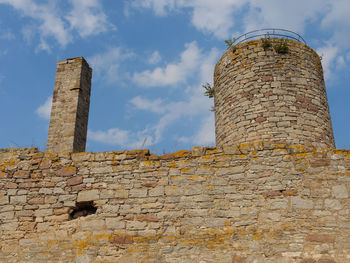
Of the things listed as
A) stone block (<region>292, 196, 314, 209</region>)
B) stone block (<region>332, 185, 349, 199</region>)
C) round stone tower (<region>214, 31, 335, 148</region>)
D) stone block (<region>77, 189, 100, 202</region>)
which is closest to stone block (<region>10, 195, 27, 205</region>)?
stone block (<region>77, 189, 100, 202</region>)

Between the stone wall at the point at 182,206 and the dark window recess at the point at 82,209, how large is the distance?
0.06 ft

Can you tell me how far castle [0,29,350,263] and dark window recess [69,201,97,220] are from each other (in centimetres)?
2

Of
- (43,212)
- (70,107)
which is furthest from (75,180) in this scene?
(70,107)

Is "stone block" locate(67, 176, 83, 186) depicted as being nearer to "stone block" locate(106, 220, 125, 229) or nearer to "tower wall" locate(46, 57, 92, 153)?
"stone block" locate(106, 220, 125, 229)

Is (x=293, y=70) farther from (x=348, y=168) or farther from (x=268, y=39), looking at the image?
(x=348, y=168)

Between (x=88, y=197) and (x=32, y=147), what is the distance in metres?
1.58

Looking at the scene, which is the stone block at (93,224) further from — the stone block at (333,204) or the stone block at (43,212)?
the stone block at (333,204)

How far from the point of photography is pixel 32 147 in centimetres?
707

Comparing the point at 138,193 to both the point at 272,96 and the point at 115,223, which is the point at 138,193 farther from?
the point at 272,96

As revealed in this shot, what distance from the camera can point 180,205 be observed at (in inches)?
243

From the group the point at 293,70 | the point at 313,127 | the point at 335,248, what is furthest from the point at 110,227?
the point at 293,70

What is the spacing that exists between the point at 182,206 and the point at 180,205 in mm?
37

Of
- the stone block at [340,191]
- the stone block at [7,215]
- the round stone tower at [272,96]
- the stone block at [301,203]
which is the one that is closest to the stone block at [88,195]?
the stone block at [7,215]

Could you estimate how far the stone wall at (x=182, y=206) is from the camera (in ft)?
18.7
